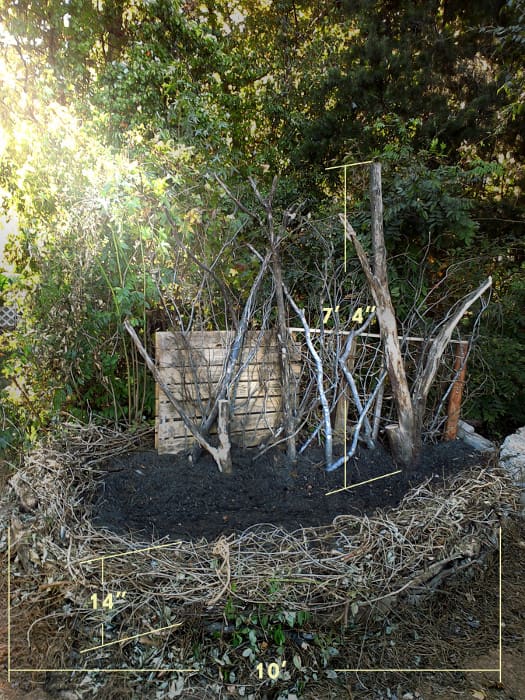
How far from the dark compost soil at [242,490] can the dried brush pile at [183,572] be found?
6.1 inches

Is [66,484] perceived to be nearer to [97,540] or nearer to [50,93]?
[97,540]

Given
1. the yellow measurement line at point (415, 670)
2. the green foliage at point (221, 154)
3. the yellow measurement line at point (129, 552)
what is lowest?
the yellow measurement line at point (415, 670)

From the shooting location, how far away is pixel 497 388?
482cm

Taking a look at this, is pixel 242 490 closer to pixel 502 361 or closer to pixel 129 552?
pixel 129 552

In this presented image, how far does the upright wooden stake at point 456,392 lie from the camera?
12.4 ft

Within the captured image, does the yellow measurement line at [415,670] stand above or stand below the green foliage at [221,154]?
below

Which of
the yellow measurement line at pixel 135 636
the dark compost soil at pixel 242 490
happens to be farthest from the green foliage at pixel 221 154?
the yellow measurement line at pixel 135 636

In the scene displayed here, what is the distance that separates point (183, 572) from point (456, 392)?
8.12ft

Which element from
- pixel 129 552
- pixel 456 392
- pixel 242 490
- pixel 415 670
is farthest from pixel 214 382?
pixel 415 670

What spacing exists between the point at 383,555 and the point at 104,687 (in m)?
1.30

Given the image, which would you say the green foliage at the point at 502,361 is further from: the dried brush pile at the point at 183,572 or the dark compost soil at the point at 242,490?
the dried brush pile at the point at 183,572

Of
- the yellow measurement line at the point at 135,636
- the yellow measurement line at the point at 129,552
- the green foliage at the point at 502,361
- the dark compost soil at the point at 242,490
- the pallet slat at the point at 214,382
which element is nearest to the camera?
the yellow measurement line at the point at 135,636

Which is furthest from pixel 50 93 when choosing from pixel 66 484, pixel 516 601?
pixel 516 601

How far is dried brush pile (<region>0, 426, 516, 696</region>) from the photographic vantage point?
215 cm
